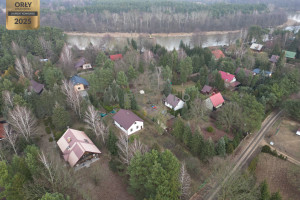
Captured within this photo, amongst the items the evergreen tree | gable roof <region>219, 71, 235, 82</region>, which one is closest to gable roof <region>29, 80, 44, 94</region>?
the evergreen tree

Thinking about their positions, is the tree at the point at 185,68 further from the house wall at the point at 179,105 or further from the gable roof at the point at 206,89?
the house wall at the point at 179,105

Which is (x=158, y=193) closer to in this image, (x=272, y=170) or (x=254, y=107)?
(x=272, y=170)

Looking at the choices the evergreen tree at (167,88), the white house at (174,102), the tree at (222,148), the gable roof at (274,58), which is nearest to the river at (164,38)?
the gable roof at (274,58)

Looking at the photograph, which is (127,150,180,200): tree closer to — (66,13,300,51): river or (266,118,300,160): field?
(266,118,300,160): field

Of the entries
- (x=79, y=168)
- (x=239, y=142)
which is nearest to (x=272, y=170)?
(x=239, y=142)

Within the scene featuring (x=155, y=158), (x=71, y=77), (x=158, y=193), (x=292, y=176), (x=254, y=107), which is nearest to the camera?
(x=158, y=193)
